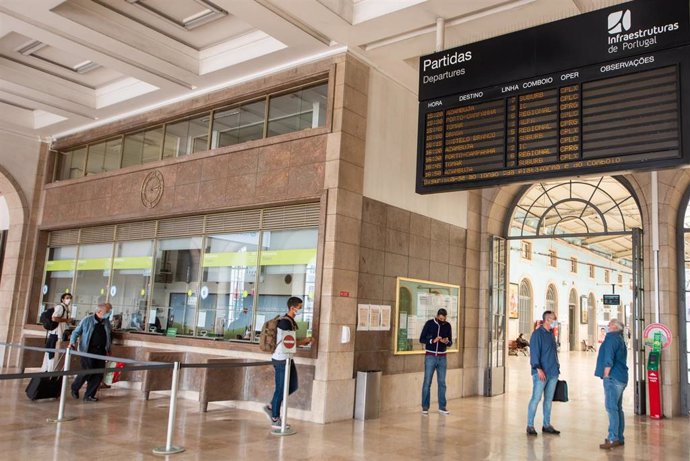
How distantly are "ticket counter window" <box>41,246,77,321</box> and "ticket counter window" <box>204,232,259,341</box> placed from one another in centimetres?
478

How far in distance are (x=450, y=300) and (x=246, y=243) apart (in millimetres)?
4001

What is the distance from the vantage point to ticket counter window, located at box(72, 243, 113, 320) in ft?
39.2

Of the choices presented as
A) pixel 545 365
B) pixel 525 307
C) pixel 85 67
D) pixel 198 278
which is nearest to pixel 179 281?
pixel 198 278

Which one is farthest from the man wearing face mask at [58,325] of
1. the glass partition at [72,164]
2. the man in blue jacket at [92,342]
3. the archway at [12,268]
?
the glass partition at [72,164]

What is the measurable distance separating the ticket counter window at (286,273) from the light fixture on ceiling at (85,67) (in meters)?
4.86

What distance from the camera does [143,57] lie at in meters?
9.18

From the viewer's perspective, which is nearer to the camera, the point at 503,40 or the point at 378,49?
the point at 503,40

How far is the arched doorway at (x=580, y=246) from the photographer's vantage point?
11000 mm

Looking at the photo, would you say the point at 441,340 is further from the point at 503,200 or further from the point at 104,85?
the point at 104,85

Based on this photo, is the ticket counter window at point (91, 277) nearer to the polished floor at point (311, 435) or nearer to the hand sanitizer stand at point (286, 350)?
Result: the polished floor at point (311, 435)

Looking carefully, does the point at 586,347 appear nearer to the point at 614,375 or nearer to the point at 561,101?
the point at 614,375

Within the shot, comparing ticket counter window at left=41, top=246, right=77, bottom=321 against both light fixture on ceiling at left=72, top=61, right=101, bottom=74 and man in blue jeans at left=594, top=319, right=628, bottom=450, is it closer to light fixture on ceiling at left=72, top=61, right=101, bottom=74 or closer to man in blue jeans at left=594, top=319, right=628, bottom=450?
light fixture on ceiling at left=72, top=61, right=101, bottom=74

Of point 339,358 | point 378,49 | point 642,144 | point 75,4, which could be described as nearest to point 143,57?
point 75,4

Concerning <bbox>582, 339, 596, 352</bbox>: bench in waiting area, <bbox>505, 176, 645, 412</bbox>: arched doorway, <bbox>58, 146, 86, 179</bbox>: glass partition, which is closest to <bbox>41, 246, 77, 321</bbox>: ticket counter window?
<bbox>58, 146, 86, 179</bbox>: glass partition
